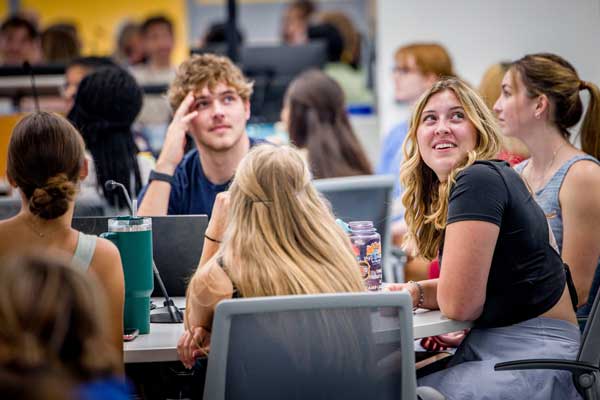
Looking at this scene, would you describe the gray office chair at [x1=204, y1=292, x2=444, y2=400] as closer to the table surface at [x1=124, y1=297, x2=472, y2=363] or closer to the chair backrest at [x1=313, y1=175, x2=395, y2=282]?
the table surface at [x1=124, y1=297, x2=472, y2=363]

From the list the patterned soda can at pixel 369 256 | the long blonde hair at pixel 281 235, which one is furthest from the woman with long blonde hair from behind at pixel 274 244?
the patterned soda can at pixel 369 256

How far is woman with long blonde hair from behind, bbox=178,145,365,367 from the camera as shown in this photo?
1914mm

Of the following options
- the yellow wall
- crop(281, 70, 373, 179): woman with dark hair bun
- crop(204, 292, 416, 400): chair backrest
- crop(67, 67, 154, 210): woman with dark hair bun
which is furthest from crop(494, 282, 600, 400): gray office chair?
the yellow wall

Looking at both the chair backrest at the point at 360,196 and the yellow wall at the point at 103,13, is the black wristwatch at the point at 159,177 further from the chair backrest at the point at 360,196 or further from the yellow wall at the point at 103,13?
the yellow wall at the point at 103,13

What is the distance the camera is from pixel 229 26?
5629 mm

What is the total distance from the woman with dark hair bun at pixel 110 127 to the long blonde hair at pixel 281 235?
156 centimetres

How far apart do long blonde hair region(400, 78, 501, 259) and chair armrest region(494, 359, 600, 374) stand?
0.46 meters

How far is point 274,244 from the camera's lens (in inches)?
76.5

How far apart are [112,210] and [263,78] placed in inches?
102

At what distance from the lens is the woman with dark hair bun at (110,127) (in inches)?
137

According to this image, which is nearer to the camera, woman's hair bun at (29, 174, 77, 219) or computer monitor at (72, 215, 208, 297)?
woman's hair bun at (29, 174, 77, 219)

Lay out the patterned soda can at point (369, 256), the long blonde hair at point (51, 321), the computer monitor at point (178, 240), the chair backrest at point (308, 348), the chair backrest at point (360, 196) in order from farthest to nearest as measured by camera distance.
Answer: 1. the chair backrest at point (360, 196)
2. the computer monitor at point (178, 240)
3. the patterned soda can at point (369, 256)
4. the chair backrest at point (308, 348)
5. the long blonde hair at point (51, 321)

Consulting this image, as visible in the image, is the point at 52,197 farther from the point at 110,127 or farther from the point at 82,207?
the point at 110,127

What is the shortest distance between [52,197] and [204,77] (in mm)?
1331
